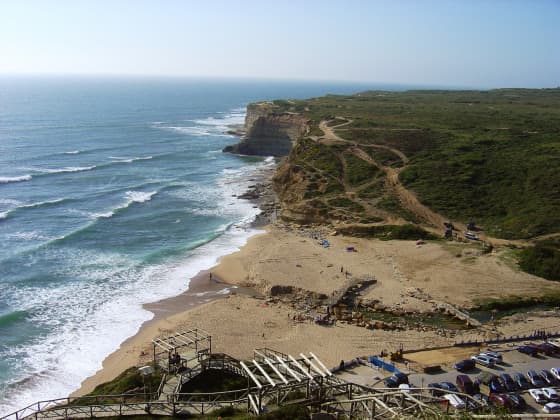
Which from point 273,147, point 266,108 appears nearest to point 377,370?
point 273,147

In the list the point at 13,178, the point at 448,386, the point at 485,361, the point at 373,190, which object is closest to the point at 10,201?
the point at 13,178

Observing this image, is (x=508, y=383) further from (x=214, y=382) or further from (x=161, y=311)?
(x=161, y=311)

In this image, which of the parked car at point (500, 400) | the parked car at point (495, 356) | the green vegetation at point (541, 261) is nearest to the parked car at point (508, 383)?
the parked car at point (500, 400)

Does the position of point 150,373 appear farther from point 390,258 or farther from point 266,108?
point 266,108

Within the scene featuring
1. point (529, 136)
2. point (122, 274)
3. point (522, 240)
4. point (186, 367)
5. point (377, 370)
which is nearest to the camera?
point (186, 367)

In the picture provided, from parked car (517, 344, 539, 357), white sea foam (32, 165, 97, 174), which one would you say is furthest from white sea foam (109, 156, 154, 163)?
parked car (517, 344, 539, 357)
